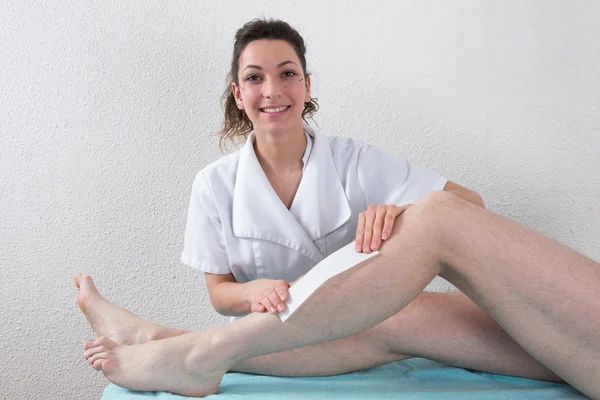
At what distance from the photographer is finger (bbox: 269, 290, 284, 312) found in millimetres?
1167

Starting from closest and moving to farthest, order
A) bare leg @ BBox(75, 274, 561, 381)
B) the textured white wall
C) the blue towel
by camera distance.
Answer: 1. the blue towel
2. bare leg @ BBox(75, 274, 561, 381)
3. the textured white wall

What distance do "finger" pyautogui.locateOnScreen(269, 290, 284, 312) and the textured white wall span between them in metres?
0.76

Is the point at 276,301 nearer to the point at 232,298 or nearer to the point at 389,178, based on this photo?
the point at 232,298

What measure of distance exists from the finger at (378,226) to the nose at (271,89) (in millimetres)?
429

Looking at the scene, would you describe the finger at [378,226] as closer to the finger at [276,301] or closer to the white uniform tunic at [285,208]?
the finger at [276,301]

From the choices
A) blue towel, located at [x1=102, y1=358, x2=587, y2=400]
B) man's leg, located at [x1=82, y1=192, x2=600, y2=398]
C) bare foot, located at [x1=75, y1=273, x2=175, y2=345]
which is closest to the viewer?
man's leg, located at [x1=82, y1=192, x2=600, y2=398]

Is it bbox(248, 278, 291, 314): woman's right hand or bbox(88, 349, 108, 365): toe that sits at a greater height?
bbox(248, 278, 291, 314): woman's right hand

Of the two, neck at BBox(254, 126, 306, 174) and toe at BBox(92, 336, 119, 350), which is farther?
neck at BBox(254, 126, 306, 174)

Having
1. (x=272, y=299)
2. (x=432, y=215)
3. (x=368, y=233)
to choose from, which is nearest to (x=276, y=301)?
(x=272, y=299)

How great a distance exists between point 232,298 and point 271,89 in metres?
0.46

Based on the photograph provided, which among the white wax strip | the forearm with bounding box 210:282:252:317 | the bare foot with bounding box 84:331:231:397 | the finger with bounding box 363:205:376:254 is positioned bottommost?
the bare foot with bounding box 84:331:231:397

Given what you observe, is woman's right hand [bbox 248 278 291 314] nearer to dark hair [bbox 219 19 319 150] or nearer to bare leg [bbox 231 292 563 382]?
bare leg [bbox 231 292 563 382]

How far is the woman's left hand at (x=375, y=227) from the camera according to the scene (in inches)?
44.2

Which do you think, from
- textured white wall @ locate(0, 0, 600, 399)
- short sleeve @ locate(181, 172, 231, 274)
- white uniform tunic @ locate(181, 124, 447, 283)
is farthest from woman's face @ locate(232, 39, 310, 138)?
textured white wall @ locate(0, 0, 600, 399)
